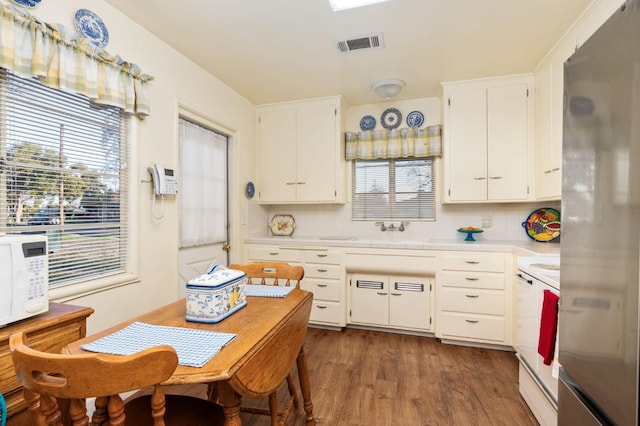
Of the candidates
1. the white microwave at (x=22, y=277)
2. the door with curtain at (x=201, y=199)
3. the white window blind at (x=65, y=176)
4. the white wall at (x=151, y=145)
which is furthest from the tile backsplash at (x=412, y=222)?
the white microwave at (x=22, y=277)

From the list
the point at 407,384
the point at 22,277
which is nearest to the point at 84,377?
the point at 22,277

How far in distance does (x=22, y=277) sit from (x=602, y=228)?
1.89 metres

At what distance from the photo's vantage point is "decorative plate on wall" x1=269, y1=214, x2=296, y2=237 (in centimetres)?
377

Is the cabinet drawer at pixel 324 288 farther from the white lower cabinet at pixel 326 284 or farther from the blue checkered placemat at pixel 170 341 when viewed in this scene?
the blue checkered placemat at pixel 170 341

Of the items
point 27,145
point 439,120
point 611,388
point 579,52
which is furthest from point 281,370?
point 439,120

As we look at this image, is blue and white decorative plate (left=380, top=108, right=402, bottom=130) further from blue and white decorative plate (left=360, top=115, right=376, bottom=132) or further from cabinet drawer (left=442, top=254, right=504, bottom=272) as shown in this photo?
cabinet drawer (left=442, top=254, right=504, bottom=272)

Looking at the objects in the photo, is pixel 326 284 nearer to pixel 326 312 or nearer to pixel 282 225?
pixel 326 312

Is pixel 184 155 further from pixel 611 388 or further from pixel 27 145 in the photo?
pixel 611 388

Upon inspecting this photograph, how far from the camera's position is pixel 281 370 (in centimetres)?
121

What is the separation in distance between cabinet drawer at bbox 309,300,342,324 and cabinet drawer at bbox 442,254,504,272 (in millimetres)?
1120

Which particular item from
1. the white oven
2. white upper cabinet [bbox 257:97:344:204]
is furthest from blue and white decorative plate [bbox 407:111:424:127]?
the white oven

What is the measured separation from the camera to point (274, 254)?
329cm

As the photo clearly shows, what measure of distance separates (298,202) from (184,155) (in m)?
1.32

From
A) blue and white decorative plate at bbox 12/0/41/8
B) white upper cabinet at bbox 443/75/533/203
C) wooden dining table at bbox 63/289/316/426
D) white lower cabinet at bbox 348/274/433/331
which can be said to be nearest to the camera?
wooden dining table at bbox 63/289/316/426
